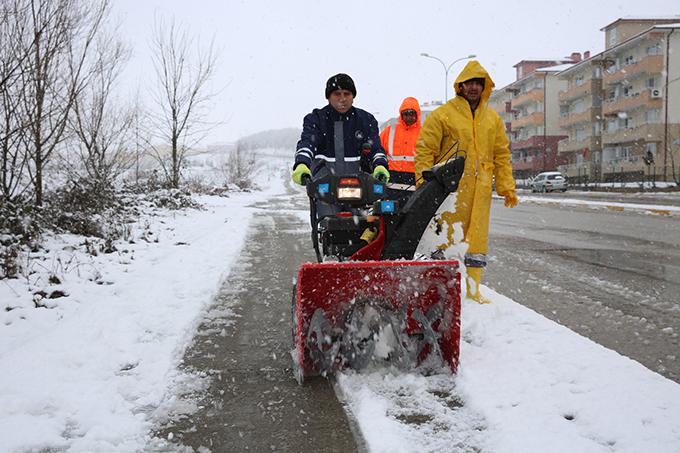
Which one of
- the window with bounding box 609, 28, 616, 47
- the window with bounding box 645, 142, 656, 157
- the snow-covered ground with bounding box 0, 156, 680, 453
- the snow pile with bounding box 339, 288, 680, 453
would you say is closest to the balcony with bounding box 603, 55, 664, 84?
the window with bounding box 609, 28, 616, 47

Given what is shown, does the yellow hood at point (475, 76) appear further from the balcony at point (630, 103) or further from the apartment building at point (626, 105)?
the balcony at point (630, 103)

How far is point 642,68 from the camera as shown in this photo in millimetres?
41438

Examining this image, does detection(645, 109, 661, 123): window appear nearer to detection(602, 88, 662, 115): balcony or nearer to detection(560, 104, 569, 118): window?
detection(602, 88, 662, 115): balcony

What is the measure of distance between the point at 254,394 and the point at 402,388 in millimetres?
798

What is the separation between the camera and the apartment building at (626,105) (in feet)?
132

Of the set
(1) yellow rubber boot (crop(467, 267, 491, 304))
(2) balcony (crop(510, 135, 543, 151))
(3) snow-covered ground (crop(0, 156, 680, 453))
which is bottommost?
(3) snow-covered ground (crop(0, 156, 680, 453))

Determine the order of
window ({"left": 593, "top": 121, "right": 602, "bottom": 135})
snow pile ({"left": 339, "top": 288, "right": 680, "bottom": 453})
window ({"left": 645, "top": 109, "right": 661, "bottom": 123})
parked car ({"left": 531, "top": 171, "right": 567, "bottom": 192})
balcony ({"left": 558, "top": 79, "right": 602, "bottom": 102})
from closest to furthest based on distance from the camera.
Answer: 1. snow pile ({"left": 339, "top": 288, "right": 680, "bottom": 453})
2. parked car ({"left": 531, "top": 171, "right": 567, "bottom": 192})
3. window ({"left": 645, "top": 109, "right": 661, "bottom": 123})
4. balcony ({"left": 558, "top": 79, "right": 602, "bottom": 102})
5. window ({"left": 593, "top": 121, "right": 602, "bottom": 135})

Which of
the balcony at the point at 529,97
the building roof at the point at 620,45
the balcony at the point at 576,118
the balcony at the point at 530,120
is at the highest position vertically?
the building roof at the point at 620,45

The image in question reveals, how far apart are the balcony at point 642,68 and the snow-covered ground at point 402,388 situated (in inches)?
1785

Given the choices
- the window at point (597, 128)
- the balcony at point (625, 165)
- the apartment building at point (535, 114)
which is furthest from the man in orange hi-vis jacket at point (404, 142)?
the apartment building at point (535, 114)

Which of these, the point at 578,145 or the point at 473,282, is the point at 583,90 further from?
the point at 473,282

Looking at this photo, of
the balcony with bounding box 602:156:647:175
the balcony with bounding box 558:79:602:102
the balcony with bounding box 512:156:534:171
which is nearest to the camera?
the balcony with bounding box 602:156:647:175

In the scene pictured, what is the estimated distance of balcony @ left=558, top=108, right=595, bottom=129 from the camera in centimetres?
5101

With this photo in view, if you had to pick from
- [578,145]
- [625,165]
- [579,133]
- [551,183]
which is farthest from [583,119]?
[551,183]
